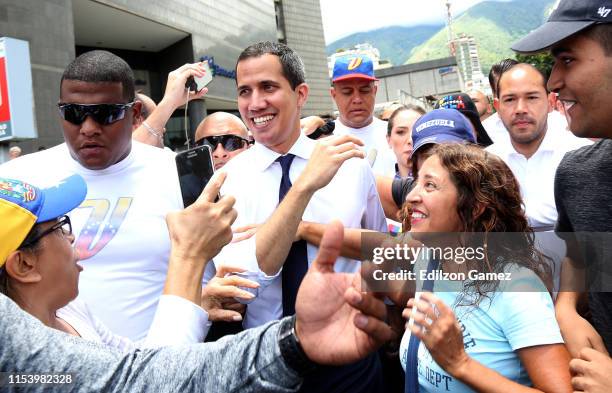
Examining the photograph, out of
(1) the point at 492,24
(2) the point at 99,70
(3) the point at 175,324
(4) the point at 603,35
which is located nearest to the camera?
(3) the point at 175,324

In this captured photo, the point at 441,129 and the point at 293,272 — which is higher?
the point at 441,129

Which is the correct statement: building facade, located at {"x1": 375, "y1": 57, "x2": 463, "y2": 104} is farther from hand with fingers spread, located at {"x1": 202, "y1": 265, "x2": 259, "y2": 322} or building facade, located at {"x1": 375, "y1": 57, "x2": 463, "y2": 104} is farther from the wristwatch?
the wristwatch

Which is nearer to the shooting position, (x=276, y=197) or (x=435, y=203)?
(x=435, y=203)

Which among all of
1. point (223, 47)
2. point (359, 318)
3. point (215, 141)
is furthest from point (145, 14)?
point (359, 318)

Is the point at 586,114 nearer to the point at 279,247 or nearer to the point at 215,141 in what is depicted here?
the point at 279,247

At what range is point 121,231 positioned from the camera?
92.4 inches

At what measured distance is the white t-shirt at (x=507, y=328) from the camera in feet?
5.08

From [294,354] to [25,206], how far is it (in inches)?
35.7

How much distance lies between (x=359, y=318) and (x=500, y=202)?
99 cm

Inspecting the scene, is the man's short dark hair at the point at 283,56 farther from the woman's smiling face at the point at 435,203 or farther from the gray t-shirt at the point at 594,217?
the gray t-shirt at the point at 594,217

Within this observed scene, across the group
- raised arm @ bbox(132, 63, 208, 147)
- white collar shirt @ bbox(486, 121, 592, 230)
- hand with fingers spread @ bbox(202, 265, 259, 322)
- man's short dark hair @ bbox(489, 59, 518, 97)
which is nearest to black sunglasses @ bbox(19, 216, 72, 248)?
hand with fingers spread @ bbox(202, 265, 259, 322)

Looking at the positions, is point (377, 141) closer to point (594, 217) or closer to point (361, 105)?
point (361, 105)

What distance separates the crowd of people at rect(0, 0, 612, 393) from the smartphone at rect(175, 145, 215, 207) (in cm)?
9

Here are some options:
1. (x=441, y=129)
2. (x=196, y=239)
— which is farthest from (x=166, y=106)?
(x=196, y=239)
